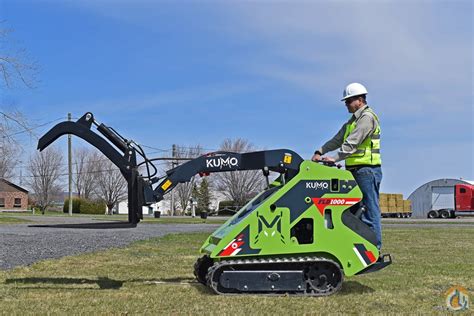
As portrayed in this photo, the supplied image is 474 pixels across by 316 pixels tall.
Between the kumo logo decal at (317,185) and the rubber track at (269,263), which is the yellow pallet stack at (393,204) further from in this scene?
the rubber track at (269,263)

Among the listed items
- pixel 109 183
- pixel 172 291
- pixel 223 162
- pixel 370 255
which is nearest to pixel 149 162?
pixel 223 162

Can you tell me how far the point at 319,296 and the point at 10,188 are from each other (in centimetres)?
9451

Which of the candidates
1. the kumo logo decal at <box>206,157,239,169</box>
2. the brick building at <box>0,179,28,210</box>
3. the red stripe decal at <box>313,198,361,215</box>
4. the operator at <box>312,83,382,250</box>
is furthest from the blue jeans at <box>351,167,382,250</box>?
the brick building at <box>0,179,28,210</box>

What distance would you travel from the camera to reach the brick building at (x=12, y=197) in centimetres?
9312

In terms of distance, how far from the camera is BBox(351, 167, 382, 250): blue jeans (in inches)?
281

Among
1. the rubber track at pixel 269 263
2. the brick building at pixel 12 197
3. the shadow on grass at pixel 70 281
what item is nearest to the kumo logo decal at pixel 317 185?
the rubber track at pixel 269 263

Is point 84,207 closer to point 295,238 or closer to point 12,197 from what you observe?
point 12,197

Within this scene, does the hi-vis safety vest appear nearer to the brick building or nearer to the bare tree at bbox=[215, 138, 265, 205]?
the bare tree at bbox=[215, 138, 265, 205]

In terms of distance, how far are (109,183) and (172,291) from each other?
86.4 meters

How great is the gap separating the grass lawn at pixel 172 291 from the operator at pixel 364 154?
0.82 m

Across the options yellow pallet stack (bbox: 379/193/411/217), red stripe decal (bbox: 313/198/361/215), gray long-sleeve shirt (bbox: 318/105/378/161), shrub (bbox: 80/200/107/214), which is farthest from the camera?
shrub (bbox: 80/200/107/214)

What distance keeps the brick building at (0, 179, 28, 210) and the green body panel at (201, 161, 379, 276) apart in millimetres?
93060

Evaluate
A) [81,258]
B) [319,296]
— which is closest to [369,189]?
[319,296]

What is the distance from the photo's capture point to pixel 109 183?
299ft
